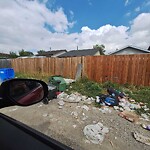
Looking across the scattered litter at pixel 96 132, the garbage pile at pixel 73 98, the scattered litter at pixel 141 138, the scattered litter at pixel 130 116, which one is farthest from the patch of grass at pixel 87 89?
the scattered litter at pixel 141 138

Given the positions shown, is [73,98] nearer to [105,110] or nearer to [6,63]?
[105,110]

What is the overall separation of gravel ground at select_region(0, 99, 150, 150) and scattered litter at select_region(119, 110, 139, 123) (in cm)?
16

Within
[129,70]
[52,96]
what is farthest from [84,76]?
[52,96]

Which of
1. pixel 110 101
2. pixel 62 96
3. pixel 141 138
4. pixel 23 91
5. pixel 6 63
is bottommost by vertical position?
pixel 141 138

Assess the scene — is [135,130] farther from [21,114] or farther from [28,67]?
[28,67]

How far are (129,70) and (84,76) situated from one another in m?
2.99

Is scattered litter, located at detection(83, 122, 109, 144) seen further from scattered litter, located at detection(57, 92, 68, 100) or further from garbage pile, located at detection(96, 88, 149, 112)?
scattered litter, located at detection(57, 92, 68, 100)

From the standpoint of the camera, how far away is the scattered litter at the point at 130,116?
4189mm

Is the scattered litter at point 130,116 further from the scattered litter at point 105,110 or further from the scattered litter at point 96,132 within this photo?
the scattered litter at point 96,132

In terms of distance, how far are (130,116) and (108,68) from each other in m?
4.41

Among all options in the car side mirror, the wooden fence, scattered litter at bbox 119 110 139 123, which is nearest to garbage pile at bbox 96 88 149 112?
scattered litter at bbox 119 110 139 123

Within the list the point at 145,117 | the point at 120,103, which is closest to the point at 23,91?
the point at 145,117

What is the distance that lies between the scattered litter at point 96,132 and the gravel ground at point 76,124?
0.10m

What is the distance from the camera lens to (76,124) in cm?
387
